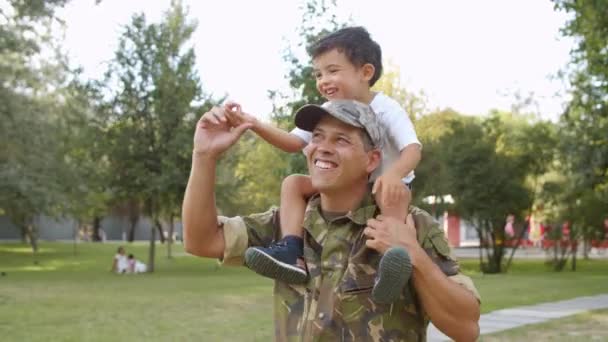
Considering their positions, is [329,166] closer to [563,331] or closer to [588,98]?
[563,331]

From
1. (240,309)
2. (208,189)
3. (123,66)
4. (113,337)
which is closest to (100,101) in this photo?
(123,66)

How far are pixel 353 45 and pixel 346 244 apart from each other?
86 cm

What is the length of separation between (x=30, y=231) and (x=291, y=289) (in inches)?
1670

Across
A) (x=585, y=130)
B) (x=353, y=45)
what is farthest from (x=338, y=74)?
(x=585, y=130)

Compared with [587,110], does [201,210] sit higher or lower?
lower

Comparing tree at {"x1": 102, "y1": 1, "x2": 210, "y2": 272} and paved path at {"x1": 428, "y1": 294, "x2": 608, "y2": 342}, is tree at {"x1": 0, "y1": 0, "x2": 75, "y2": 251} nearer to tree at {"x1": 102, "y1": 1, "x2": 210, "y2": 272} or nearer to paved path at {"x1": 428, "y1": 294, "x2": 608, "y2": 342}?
tree at {"x1": 102, "y1": 1, "x2": 210, "y2": 272}

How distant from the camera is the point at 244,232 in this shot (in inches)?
103

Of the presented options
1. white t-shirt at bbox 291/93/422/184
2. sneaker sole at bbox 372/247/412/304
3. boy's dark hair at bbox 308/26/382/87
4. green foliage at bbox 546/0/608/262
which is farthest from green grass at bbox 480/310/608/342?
sneaker sole at bbox 372/247/412/304

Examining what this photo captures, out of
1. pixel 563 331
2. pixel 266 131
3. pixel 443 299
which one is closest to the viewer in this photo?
pixel 443 299

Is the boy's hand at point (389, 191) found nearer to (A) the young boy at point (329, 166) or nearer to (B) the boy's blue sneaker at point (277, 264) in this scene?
(A) the young boy at point (329, 166)

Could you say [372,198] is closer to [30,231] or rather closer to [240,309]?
[240,309]

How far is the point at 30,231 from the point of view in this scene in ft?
138

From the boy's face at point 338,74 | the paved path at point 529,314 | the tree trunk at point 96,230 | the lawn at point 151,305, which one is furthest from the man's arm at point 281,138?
the tree trunk at point 96,230

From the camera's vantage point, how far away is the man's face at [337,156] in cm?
235
